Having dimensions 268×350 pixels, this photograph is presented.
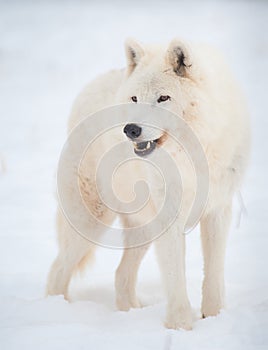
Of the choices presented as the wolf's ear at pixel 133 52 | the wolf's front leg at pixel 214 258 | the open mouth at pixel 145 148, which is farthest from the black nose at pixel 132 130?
the wolf's front leg at pixel 214 258

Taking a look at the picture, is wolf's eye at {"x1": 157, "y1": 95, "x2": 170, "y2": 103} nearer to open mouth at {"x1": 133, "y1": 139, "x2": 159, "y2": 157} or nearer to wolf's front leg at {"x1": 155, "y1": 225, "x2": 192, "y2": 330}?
open mouth at {"x1": 133, "y1": 139, "x2": 159, "y2": 157}

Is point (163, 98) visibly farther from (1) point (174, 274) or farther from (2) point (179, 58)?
(1) point (174, 274)

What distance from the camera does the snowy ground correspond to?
113 inches

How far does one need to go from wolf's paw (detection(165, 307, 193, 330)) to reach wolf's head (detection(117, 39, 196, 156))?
1148 mm

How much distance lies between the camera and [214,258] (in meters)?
3.65

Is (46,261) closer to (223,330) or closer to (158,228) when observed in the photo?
(158,228)

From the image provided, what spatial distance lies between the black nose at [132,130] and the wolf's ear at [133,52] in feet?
2.20

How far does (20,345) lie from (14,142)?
702 centimetres

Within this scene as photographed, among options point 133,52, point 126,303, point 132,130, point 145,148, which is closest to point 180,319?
point 126,303

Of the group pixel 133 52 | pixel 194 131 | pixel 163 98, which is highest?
pixel 133 52

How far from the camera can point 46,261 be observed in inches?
203

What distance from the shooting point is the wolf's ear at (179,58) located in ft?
10.6

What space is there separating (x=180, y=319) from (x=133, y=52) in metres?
1.97

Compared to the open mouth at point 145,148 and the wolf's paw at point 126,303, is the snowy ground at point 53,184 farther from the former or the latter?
the open mouth at point 145,148
